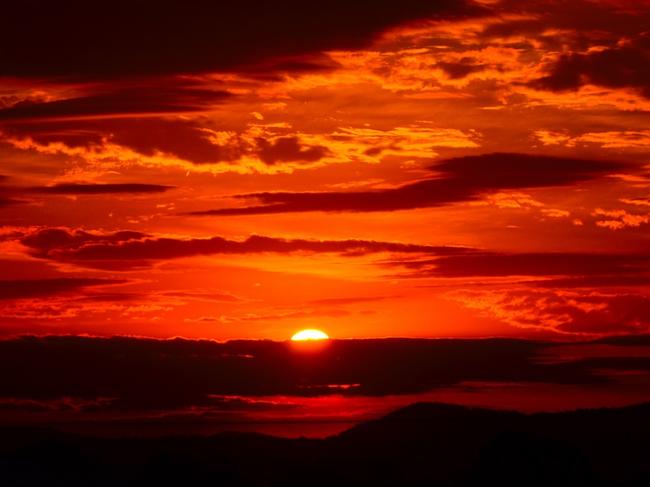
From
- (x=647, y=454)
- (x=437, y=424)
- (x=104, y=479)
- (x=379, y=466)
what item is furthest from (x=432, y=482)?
(x=104, y=479)

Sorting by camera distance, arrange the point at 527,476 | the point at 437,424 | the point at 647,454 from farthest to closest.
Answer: the point at 437,424, the point at 647,454, the point at 527,476

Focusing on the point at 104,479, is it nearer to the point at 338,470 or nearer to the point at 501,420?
the point at 338,470

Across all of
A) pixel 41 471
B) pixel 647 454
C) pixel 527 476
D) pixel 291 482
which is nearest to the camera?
pixel 527 476

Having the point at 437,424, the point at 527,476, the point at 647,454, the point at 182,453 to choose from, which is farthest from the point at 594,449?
the point at 182,453

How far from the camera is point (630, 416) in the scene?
157375 mm

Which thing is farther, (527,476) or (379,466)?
(379,466)

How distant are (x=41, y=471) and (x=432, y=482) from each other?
→ 1921 inches

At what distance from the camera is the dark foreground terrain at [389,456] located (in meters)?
117

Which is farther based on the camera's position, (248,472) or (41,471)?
(248,472)

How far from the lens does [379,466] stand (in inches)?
5778

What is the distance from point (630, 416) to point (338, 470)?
41777 mm

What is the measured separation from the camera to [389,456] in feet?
512

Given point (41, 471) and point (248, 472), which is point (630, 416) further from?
point (41, 471)

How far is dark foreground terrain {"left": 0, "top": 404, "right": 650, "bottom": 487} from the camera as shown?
382 feet
